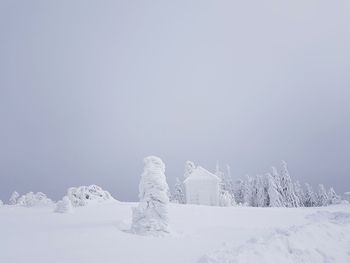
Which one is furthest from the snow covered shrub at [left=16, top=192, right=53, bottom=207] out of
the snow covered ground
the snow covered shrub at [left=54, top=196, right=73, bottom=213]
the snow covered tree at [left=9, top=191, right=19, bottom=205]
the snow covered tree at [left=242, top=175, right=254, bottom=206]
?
the snow covered tree at [left=242, top=175, right=254, bottom=206]

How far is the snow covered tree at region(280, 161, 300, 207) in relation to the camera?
6469 centimetres

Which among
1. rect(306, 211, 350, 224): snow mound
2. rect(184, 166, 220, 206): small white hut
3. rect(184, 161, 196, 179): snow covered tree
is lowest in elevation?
rect(306, 211, 350, 224): snow mound

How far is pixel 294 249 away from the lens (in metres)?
10.3

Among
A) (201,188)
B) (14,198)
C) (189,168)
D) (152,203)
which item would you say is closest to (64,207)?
(152,203)

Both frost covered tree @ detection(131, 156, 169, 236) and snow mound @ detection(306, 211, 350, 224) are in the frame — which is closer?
snow mound @ detection(306, 211, 350, 224)

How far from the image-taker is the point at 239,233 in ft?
68.3

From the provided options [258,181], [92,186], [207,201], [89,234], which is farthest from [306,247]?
[258,181]

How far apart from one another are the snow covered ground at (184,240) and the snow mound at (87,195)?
983cm

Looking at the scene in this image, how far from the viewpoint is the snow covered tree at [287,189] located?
64688 mm

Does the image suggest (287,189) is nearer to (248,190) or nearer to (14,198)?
(248,190)

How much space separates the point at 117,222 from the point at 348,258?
16.1 meters

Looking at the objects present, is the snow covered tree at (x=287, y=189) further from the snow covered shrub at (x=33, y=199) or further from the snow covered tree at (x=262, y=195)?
the snow covered shrub at (x=33, y=199)

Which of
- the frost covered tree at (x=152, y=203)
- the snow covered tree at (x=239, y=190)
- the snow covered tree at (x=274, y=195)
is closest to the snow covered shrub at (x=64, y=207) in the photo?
the frost covered tree at (x=152, y=203)

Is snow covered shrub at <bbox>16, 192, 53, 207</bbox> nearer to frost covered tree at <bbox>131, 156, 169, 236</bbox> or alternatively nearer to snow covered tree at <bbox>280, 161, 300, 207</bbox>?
frost covered tree at <bbox>131, 156, 169, 236</bbox>
